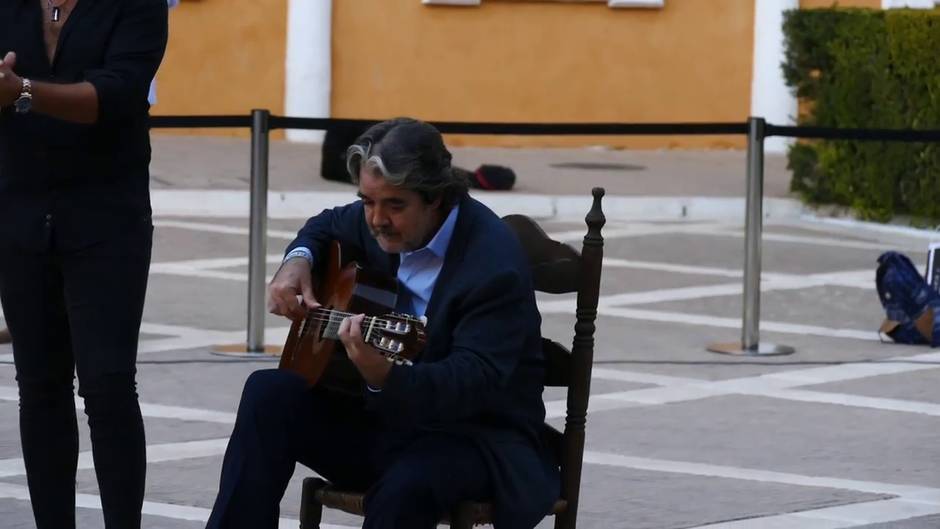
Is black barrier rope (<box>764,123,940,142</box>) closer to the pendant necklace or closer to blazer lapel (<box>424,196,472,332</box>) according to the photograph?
the pendant necklace

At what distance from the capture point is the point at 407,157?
4.28 metres

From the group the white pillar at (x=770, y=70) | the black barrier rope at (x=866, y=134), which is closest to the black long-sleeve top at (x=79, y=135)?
the black barrier rope at (x=866, y=134)

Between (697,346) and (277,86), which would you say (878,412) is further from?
(277,86)

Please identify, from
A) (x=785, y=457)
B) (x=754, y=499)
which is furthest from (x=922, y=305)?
(x=754, y=499)

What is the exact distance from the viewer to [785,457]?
7.12 metres

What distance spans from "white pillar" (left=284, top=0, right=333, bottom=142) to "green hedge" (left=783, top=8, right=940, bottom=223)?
5006mm

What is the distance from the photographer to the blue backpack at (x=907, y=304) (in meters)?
9.56

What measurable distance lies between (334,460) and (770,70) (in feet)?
50.8

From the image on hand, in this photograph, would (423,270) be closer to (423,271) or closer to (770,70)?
(423,271)

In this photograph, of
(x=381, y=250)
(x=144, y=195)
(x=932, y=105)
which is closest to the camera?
(x=381, y=250)

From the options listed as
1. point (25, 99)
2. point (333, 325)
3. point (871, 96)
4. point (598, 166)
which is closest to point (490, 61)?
point (598, 166)

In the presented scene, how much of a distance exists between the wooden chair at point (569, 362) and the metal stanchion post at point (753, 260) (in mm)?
4744

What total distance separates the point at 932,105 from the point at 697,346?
5.10m

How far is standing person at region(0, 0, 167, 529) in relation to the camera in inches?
193
